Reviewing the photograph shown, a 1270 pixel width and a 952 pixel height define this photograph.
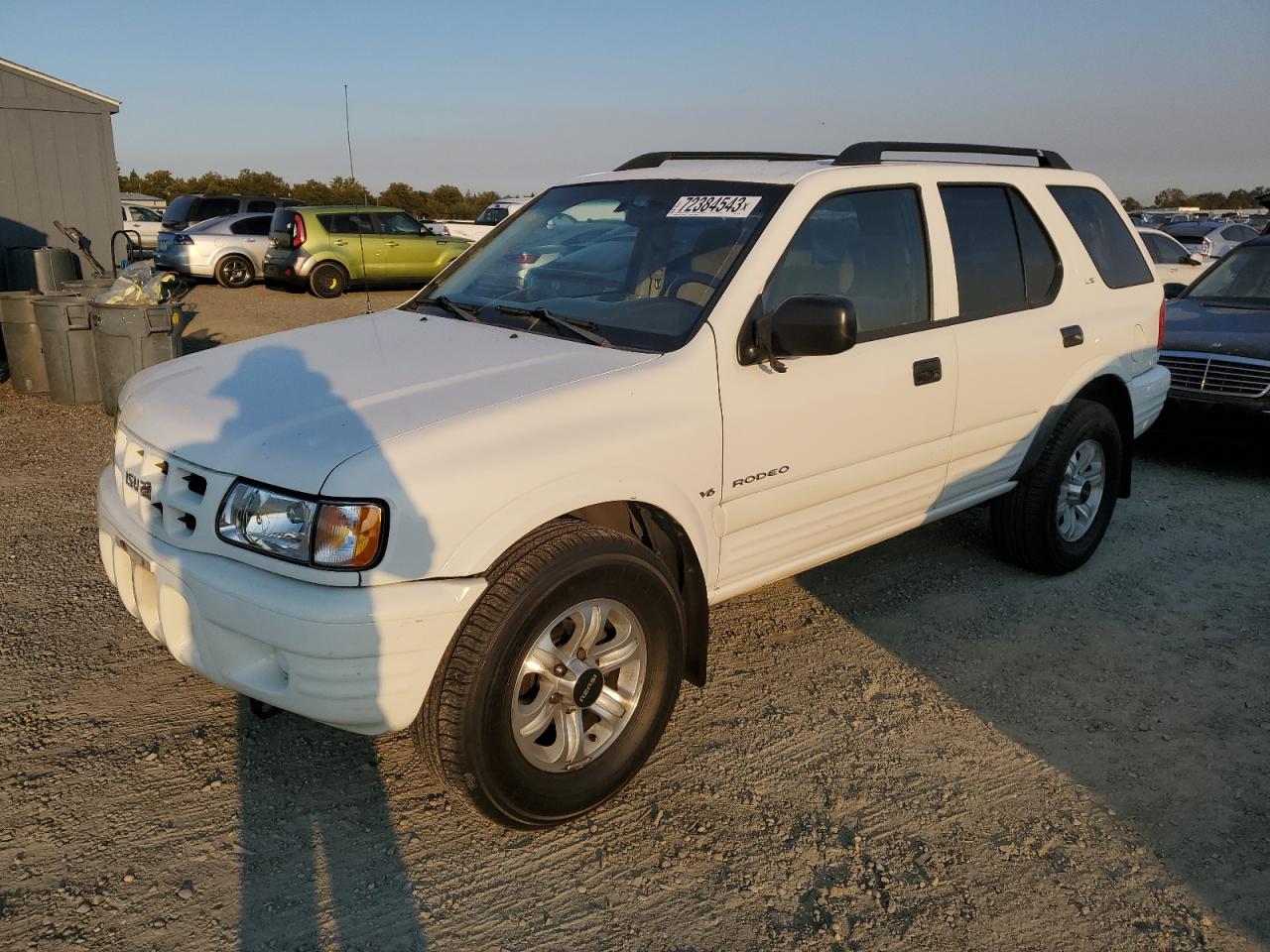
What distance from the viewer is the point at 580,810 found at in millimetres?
3043

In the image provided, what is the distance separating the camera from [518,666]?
2.77 metres

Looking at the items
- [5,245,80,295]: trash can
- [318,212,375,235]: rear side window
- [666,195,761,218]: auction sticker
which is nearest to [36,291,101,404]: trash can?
[5,245,80,295]: trash can

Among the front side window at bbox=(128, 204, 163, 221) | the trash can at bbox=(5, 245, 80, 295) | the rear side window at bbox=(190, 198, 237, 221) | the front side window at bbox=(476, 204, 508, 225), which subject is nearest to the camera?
the trash can at bbox=(5, 245, 80, 295)

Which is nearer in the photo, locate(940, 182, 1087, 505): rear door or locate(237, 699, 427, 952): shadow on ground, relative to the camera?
locate(237, 699, 427, 952): shadow on ground

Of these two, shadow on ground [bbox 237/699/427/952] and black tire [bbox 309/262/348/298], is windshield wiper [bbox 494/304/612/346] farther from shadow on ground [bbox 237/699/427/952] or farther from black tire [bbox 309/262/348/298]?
black tire [bbox 309/262/348/298]

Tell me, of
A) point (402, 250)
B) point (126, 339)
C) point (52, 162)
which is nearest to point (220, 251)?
point (402, 250)

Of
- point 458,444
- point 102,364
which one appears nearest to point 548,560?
point 458,444

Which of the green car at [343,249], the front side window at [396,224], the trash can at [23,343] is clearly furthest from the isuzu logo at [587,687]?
the front side window at [396,224]

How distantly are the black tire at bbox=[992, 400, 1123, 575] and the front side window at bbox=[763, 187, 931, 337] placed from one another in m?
1.18

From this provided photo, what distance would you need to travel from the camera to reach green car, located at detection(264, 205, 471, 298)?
17016 millimetres

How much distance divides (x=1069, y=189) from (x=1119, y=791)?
2.96 meters

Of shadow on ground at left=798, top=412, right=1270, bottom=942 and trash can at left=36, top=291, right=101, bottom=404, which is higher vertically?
trash can at left=36, top=291, right=101, bottom=404

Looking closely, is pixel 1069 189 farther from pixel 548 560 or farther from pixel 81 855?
pixel 81 855

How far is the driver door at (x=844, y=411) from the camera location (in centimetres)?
343
